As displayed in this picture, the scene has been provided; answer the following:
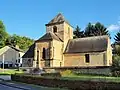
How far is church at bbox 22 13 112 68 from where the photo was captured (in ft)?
180

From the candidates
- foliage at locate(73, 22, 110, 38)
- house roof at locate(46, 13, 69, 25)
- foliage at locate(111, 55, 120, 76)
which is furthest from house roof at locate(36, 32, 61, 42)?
foliage at locate(73, 22, 110, 38)

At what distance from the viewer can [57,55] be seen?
57.6 metres

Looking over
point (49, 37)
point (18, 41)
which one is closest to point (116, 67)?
point (49, 37)

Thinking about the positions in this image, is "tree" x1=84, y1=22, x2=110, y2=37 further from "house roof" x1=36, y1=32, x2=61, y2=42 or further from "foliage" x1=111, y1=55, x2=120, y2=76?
"foliage" x1=111, y1=55, x2=120, y2=76

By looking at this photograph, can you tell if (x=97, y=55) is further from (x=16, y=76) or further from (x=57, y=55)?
(x=16, y=76)

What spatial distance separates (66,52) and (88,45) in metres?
5.66

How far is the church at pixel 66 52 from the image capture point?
2163 inches

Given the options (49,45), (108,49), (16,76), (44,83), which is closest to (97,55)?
(108,49)

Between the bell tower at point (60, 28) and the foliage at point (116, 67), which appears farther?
the bell tower at point (60, 28)

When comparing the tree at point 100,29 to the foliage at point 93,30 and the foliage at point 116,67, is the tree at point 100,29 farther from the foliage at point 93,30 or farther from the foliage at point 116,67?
the foliage at point 116,67

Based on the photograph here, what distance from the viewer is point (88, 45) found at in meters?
57.6

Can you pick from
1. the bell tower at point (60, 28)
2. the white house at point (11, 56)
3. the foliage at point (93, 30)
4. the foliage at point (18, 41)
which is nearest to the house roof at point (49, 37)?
the bell tower at point (60, 28)

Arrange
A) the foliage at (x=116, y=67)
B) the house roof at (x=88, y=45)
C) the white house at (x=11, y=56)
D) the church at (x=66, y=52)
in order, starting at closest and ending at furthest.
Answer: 1. the foliage at (x=116, y=67)
2. the church at (x=66, y=52)
3. the house roof at (x=88, y=45)
4. the white house at (x=11, y=56)

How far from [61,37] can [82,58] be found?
27.7 feet
